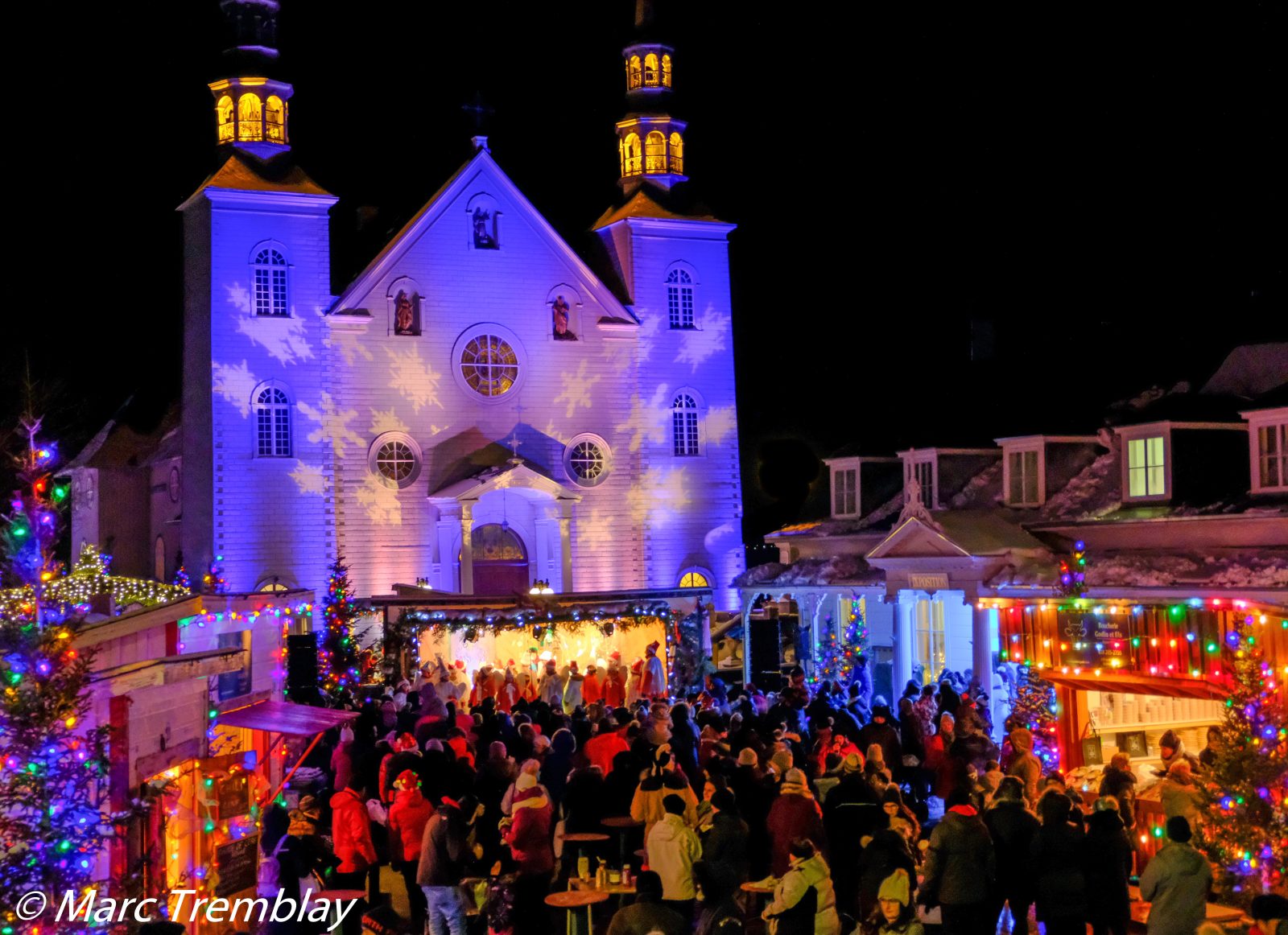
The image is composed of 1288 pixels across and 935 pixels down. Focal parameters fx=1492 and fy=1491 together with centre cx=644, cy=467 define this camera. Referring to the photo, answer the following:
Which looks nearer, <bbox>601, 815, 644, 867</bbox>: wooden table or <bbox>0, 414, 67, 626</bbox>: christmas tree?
<bbox>0, 414, 67, 626</bbox>: christmas tree

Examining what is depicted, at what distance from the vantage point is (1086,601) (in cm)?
2077

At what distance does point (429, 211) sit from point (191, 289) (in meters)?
6.12

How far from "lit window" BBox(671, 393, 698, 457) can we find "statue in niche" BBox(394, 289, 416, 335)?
288 inches

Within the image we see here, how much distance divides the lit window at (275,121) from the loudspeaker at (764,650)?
1730 cm

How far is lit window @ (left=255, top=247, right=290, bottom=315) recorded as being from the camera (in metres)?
35.8

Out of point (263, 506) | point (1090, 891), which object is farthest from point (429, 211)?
point (1090, 891)

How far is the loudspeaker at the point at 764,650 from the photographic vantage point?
29.1 meters

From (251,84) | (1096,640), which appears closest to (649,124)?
(251,84)

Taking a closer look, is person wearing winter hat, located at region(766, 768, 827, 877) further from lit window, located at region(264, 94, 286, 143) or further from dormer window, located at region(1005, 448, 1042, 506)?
lit window, located at region(264, 94, 286, 143)

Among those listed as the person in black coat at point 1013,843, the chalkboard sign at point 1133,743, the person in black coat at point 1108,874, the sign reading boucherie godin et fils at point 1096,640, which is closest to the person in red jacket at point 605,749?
the person in black coat at point 1013,843

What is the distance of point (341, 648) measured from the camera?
96.6 ft

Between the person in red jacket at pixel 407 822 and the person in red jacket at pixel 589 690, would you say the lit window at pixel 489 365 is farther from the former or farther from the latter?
the person in red jacket at pixel 407 822

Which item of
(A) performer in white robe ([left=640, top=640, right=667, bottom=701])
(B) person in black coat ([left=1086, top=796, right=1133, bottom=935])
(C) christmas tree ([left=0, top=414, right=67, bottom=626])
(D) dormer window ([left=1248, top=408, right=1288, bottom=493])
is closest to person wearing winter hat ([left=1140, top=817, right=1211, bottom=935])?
(B) person in black coat ([left=1086, top=796, right=1133, bottom=935])

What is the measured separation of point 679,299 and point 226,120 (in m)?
12.4
